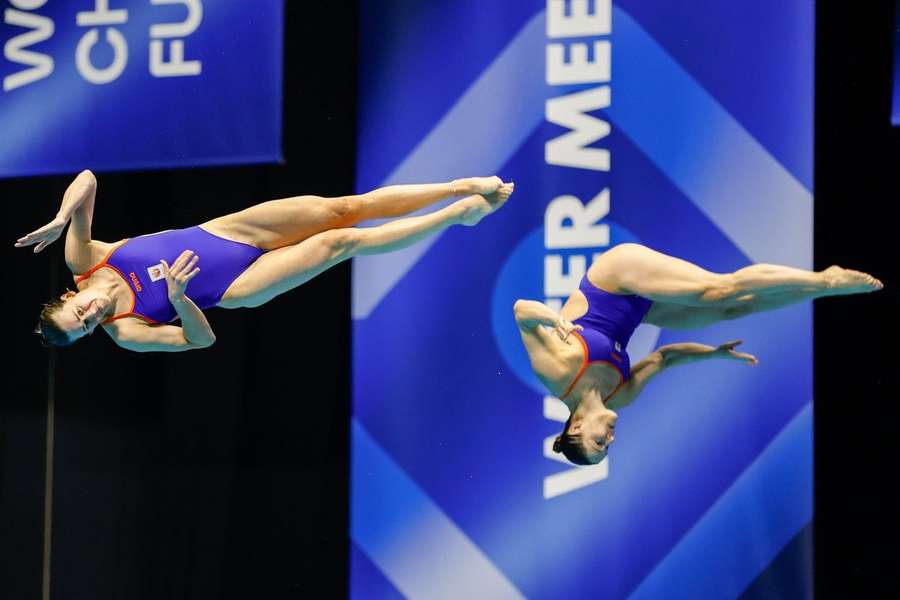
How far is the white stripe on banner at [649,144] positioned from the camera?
6621 mm

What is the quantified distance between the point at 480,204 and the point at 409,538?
7.08 ft

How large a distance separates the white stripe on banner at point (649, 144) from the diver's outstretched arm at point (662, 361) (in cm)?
107

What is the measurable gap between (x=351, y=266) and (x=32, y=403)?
2208mm

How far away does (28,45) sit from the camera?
7500 mm

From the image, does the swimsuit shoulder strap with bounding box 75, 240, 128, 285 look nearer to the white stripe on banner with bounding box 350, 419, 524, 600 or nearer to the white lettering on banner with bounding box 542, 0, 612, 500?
the white stripe on banner with bounding box 350, 419, 524, 600

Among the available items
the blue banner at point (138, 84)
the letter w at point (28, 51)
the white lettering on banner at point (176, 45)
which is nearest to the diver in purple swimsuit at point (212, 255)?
the blue banner at point (138, 84)

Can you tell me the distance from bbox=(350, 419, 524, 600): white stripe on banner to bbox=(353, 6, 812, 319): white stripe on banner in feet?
2.79

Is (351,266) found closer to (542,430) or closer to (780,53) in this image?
(542,430)

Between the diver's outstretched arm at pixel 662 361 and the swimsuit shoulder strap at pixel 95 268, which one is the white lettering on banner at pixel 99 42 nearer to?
the swimsuit shoulder strap at pixel 95 268

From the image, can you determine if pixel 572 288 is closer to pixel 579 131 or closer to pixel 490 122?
pixel 579 131

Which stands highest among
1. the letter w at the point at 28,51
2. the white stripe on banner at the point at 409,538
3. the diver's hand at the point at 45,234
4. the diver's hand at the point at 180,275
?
the letter w at the point at 28,51

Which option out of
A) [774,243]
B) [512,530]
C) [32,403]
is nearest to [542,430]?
[512,530]

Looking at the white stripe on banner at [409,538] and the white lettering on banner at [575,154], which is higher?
the white lettering on banner at [575,154]

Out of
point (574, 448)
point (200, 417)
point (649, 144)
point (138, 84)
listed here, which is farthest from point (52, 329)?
point (649, 144)
